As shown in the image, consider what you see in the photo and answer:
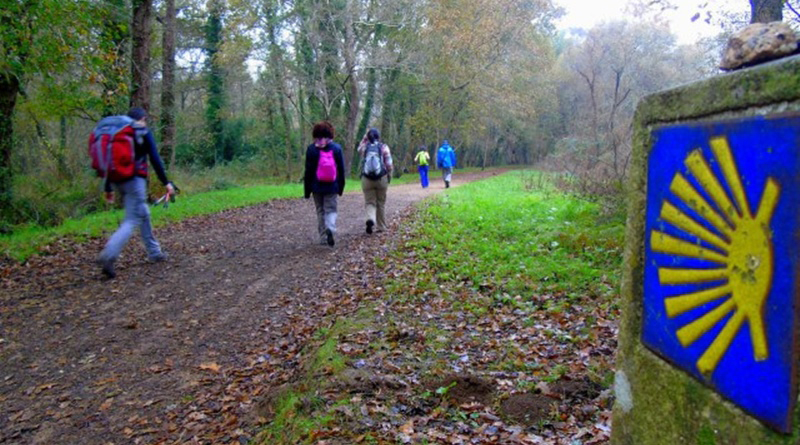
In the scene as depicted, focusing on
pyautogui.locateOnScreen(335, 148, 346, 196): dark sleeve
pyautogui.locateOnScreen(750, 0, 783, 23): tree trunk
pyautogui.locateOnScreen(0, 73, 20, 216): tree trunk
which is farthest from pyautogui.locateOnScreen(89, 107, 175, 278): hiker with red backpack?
pyautogui.locateOnScreen(750, 0, 783, 23): tree trunk

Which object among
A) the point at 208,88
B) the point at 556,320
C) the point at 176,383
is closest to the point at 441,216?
the point at 556,320

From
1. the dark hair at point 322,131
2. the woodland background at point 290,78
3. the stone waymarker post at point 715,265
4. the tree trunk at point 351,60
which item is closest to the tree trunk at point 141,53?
the woodland background at point 290,78

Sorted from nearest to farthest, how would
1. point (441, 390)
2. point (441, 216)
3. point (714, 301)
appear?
point (714, 301) → point (441, 390) → point (441, 216)

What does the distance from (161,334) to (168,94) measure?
13.6 meters

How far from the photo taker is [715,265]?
163cm

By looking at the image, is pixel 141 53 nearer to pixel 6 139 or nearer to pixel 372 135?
pixel 6 139

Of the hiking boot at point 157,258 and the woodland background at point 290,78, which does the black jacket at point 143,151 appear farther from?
the woodland background at point 290,78

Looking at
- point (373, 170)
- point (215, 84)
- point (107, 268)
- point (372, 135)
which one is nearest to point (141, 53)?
point (372, 135)

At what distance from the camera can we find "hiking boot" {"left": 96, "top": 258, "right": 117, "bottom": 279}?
271 inches

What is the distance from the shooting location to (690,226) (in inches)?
68.9

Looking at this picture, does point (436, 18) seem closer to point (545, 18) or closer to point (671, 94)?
point (545, 18)

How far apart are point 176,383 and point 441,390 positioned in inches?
91.2

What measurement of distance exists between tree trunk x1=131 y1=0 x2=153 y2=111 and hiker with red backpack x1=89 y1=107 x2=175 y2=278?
689 cm

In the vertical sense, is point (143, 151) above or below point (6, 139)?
below
